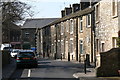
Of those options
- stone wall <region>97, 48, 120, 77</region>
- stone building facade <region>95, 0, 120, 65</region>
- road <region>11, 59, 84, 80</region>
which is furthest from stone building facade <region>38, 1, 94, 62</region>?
stone wall <region>97, 48, 120, 77</region>

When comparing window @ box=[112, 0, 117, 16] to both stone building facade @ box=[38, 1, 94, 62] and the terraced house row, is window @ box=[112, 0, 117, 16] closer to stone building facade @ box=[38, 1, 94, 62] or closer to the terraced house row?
the terraced house row

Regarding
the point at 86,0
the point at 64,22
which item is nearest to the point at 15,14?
the point at 86,0

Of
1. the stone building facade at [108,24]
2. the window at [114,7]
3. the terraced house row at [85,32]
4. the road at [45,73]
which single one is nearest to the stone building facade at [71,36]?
the terraced house row at [85,32]

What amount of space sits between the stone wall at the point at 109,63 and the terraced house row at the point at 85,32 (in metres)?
0.56

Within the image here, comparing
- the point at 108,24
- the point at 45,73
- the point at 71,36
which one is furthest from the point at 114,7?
the point at 71,36

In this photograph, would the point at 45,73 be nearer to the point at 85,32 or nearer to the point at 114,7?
the point at 114,7

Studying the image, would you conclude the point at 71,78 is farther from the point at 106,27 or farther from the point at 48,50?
the point at 48,50

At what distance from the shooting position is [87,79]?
1752cm

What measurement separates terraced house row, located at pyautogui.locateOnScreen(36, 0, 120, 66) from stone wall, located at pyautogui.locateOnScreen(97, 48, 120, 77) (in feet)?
1.82

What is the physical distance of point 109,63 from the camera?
18938 millimetres

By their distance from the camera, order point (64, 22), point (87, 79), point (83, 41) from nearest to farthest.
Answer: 1. point (87, 79)
2. point (83, 41)
3. point (64, 22)

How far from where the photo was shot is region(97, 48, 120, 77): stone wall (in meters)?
18.8

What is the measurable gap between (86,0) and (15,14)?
16.6m

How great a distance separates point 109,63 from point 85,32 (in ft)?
57.5
